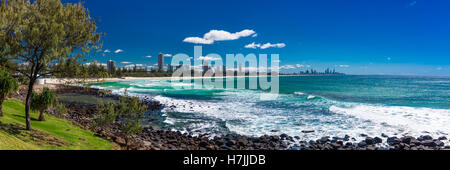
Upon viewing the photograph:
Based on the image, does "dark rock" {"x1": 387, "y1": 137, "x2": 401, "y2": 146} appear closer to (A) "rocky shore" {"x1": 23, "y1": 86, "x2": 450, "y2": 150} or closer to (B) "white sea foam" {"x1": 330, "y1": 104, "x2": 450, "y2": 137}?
(A) "rocky shore" {"x1": 23, "y1": 86, "x2": 450, "y2": 150}

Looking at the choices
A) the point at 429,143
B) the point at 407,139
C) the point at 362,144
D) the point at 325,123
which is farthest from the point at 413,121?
the point at 362,144

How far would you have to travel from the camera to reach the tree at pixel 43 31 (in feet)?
34.6

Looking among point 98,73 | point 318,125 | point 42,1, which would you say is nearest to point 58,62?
point 98,73

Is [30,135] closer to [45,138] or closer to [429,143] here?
[45,138]

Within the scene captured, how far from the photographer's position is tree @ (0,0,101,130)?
10.5 meters

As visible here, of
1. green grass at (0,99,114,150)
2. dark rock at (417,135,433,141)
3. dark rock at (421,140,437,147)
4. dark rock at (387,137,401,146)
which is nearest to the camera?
green grass at (0,99,114,150)

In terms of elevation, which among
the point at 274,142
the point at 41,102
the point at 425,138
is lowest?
the point at 274,142

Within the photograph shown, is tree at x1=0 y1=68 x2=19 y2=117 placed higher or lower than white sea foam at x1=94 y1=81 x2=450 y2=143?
higher

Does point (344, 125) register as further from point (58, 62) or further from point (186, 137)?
point (58, 62)

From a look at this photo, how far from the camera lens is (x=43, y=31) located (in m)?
11.0

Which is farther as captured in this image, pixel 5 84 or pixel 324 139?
pixel 324 139

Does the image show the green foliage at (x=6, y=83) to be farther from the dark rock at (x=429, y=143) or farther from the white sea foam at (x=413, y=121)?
the white sea foam at (x=413, y=121)

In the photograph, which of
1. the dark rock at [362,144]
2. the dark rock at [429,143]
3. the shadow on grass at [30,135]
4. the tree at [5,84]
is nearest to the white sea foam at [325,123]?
the dark rock at [362,144]

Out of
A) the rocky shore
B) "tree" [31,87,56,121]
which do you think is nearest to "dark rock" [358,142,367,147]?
the rocky shore
